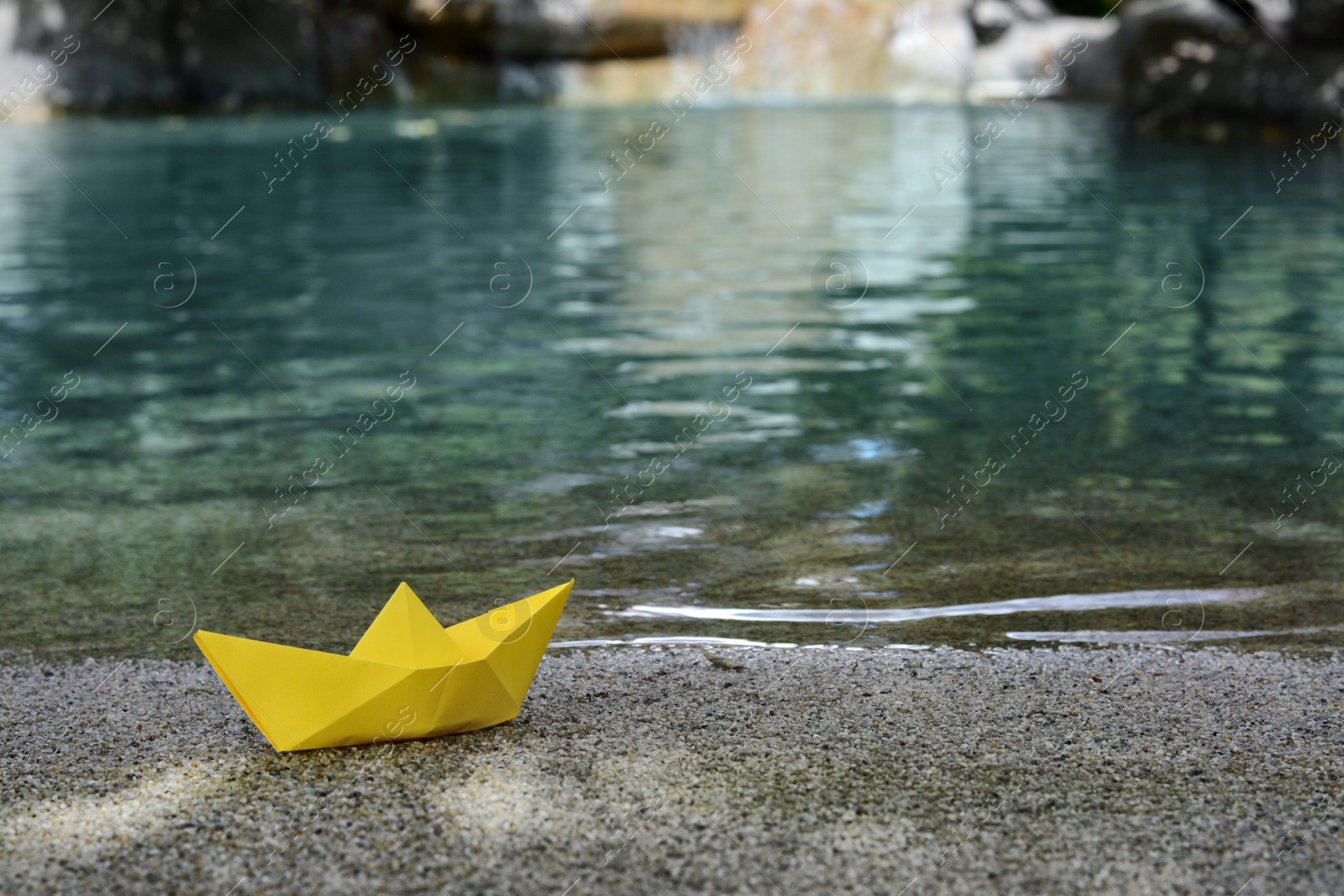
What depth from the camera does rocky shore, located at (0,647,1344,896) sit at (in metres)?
2.42

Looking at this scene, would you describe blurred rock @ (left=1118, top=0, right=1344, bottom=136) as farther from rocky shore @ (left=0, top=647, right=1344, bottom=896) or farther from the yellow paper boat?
the yellow paper boat

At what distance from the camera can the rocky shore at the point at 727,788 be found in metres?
2.42

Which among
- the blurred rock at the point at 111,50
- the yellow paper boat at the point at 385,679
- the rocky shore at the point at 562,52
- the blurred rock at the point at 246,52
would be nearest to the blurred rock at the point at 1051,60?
the rocky shore at the point at 562,52

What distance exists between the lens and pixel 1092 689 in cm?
334

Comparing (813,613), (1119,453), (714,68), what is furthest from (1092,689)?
(714,68)

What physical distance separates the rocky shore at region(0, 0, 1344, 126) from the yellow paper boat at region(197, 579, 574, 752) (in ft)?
78.0

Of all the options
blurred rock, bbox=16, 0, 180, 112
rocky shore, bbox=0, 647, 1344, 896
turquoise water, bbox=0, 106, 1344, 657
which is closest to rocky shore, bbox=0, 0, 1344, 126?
blurred rock, bbox=16, 0, 180, 112

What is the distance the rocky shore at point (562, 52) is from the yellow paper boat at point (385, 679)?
2379 centimetres

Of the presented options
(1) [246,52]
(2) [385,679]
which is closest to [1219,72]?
(1) [246,52]

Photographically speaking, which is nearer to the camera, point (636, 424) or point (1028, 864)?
point (1028, 864)

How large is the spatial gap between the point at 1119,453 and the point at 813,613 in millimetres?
2310

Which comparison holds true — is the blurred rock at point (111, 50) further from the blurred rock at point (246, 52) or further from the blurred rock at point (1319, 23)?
the blurred rock at point (1319, 23)

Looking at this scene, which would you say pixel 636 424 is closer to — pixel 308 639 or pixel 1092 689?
pixel 308 639

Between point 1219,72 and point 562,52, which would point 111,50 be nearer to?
point 562,52
